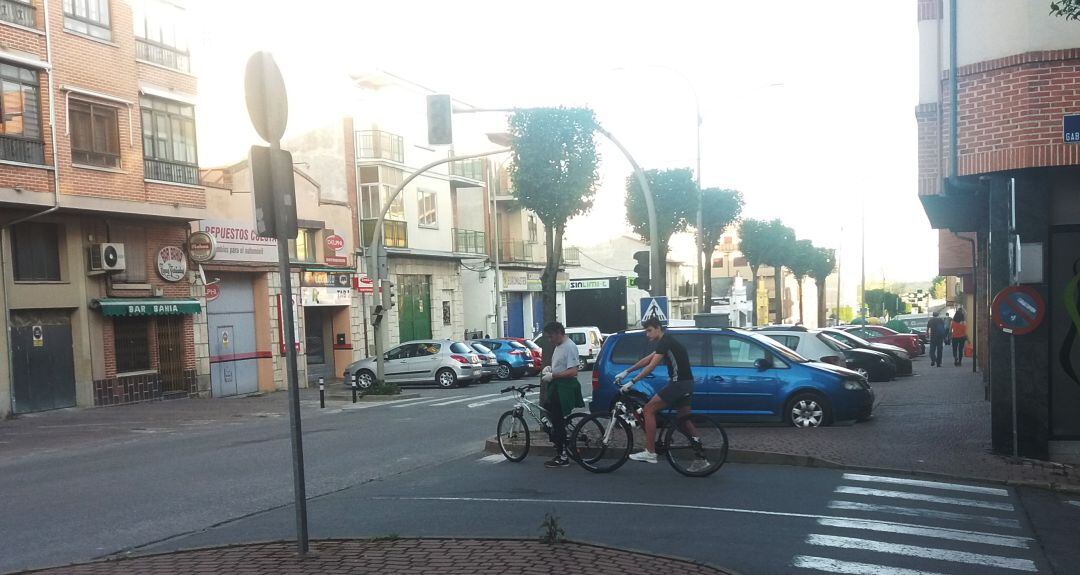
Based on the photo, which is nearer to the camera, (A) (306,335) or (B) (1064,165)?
(B) (1064,165)

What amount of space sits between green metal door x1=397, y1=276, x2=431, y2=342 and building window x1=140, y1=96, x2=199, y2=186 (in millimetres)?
13158

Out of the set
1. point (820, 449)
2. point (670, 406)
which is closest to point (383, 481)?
point (670, 406)

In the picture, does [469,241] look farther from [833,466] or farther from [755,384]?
[833,466]

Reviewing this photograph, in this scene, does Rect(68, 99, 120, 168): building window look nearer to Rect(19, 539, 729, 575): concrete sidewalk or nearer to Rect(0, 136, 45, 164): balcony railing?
Rect(0, 136, 45, 164): balcony railing

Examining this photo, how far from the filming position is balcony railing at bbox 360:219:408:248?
36.8 m

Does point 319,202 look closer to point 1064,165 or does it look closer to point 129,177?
point 129,177

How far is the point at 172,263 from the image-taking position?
25.9 m

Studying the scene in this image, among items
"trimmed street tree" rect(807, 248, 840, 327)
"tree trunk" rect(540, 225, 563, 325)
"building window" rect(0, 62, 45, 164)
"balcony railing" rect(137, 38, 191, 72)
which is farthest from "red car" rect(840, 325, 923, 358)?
"trimmed street tree" rect(807, 248, 840, 327)

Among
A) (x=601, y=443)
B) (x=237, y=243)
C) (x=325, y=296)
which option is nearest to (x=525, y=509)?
(x=601, y=443)

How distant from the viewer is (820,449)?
12.0 meters

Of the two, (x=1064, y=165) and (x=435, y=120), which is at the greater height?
(x=435, y=120)

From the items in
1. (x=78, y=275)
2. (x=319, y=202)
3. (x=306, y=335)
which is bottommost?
(x=306, y=335)

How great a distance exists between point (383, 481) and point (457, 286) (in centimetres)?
3224

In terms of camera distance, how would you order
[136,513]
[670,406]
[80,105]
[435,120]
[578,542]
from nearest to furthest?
[578,542] → [136,513] → [670,406] → [435,120] → [80,105]
